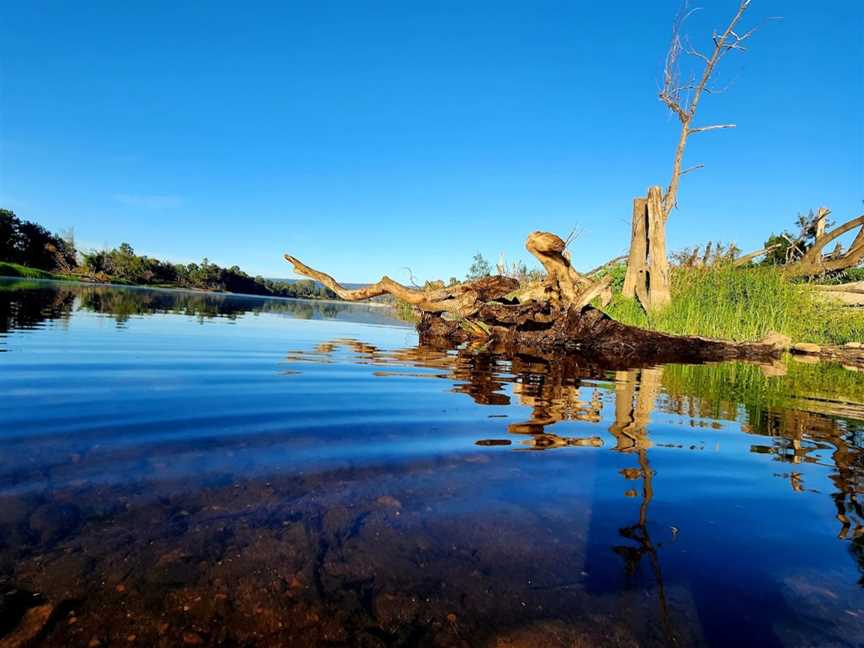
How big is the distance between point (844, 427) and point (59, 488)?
5.40m

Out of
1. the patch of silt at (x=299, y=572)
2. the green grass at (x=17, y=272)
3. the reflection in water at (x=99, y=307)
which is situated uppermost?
the green grass at (x=17, y=272)

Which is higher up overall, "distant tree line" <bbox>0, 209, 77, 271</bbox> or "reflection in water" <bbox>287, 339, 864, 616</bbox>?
"distant tree line" <bbox>0, 209, 77, 271</bbox>

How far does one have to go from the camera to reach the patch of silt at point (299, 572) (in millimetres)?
1198

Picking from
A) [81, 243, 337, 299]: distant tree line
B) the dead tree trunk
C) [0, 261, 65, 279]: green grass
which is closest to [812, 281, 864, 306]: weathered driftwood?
the dead tree trunk

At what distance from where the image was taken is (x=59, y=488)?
1.88 meters

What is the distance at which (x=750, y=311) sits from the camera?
11.3 meters

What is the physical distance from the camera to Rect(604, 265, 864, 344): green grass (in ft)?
37.4

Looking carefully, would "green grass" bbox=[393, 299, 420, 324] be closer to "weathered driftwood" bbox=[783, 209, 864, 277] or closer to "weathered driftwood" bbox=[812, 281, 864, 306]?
"weathered driftwood" bbox=[812, 281, 864, 306]

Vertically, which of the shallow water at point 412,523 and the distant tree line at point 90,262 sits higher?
the distant tree line at point 90,262

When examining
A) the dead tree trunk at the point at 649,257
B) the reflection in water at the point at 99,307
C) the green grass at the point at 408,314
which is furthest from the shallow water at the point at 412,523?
the green grass at the point at 408,314

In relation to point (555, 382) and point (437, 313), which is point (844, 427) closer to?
point (555, 382)

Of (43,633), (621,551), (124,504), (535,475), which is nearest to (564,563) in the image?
(621,551)

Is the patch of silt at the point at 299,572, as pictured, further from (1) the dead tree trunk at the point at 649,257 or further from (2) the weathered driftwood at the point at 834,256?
(2) the weathered driftwood at the point at 834,256

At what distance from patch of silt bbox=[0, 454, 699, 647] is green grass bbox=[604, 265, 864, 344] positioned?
11.8 m
